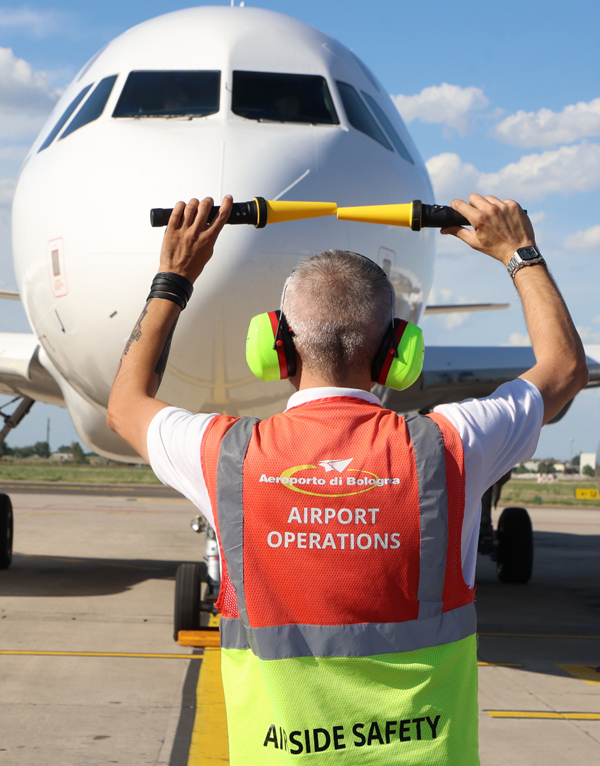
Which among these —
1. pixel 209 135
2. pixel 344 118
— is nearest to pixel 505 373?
pixel 344 118

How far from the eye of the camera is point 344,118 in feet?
17.3

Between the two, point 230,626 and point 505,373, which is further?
point 505,373

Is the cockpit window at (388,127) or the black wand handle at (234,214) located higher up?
the cockpit window at (388,127)

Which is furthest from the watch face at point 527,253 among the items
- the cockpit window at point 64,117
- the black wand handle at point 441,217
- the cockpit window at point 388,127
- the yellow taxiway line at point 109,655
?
the yellow taxiway line at point 109,655

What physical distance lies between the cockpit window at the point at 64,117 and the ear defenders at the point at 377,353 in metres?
4.46

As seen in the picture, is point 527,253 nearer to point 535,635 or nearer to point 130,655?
point 130,655

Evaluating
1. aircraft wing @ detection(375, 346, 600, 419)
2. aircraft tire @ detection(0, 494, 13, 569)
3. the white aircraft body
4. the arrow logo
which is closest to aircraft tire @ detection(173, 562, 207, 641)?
the white aircraft body

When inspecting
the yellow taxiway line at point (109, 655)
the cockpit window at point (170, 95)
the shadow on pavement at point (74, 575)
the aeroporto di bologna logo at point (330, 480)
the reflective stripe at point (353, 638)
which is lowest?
the shadow on pavement at point (74, 575)

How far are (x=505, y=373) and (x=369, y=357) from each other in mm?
6836

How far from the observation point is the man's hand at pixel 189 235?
189 centimetres

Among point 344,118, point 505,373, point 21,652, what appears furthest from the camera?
point 505,373

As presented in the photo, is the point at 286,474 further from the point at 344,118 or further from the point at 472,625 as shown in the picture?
the point at 344,118

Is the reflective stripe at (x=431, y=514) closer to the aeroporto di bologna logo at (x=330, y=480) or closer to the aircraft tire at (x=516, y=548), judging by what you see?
the aeroporto di bologna logo at (x=330, y=480)

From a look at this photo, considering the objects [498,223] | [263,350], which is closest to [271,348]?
[263,350]
